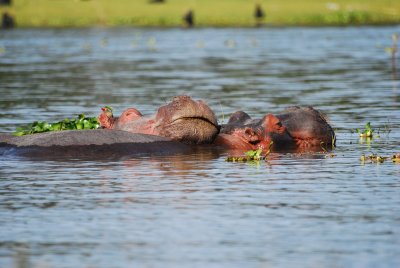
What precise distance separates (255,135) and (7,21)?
5731 centimetres

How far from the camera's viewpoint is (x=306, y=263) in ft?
25.0

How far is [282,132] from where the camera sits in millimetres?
13898

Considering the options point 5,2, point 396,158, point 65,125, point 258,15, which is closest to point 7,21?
point 5,2

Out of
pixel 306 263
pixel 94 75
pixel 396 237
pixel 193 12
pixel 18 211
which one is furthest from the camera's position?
pixel 193 12

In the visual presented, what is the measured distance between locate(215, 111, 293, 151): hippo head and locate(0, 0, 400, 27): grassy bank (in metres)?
56.3

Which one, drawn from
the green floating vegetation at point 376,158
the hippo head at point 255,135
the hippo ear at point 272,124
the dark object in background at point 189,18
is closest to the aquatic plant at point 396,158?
the green floating vegetation at point 376,158

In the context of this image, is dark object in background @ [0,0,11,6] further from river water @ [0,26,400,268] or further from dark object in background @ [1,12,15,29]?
river water @ [0,26,400,268]

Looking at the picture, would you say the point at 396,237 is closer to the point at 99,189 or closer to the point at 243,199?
the point at 243,199

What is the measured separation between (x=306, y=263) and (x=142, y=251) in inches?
47.1

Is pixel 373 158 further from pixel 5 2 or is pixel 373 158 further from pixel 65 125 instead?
pixel 5 2

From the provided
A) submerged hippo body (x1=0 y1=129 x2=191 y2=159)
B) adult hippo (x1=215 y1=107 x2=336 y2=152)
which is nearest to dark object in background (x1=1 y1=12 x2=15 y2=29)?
adult hippo (x1=215 y1=107 x2=336 y2=152)

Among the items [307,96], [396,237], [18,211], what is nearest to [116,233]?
[18,211]

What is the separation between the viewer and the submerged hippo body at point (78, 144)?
12.9 meters

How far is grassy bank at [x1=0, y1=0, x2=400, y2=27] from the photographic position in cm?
7181
